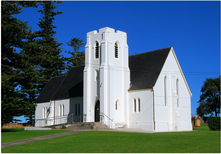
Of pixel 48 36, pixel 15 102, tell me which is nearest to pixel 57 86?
pixel 15 102

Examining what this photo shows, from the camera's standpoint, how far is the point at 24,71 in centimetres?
3434

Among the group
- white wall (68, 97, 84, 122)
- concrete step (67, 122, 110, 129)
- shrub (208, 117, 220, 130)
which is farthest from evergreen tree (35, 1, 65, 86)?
shrub (208, 117, 220, 130)

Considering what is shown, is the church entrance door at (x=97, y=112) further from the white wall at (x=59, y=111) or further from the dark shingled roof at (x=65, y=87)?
the dark shingled roof at (x=65, y=87)

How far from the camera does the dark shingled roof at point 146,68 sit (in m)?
37.0

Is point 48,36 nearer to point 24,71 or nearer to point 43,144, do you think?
point 24,71

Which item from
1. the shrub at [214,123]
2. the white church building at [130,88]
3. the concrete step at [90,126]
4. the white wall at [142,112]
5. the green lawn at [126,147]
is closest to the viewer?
the green lawn at [126,147]

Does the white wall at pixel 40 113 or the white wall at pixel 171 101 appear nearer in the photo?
the white wall at pixel 171 101

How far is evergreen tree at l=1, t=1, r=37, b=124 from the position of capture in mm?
29595

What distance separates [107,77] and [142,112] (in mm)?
6043

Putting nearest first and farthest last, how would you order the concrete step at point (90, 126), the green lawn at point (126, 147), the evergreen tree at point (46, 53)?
the green lawn at point (126, 147)
the concrete step at point (90, 126)
the evergreen tree at point (46, 53)

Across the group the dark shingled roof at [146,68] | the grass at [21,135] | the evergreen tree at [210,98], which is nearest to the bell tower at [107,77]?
the dark shingled roof at [146,68]

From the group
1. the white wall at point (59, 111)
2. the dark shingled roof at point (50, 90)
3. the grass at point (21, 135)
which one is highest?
the dark shingled roof at point (50, 90)

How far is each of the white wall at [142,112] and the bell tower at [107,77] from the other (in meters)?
0.76

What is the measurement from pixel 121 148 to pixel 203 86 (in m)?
51.1
